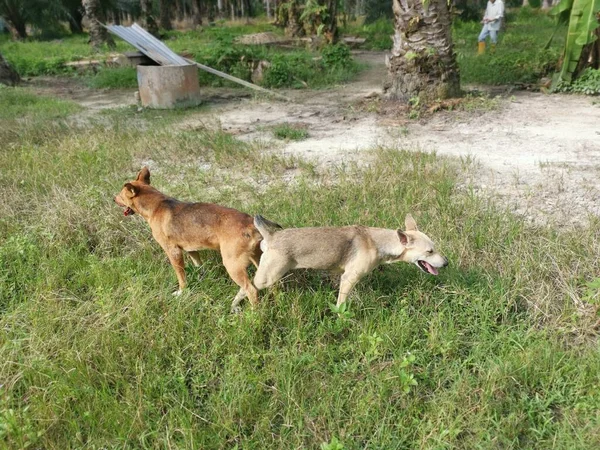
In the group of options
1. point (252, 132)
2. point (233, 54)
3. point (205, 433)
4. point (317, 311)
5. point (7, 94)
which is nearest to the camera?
point (205, 433)

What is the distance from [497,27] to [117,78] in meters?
10.9

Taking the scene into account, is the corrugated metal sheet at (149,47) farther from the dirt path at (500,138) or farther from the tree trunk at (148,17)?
the tree trunk at (148,17)

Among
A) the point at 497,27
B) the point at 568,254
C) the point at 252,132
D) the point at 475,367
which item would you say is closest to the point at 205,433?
the point at 475,367

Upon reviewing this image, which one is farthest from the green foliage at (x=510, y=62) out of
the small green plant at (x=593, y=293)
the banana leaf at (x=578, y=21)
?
the small green plant at (x=593, y=293)

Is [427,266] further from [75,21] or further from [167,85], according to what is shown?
[75,21]

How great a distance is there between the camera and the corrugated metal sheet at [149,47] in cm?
1002

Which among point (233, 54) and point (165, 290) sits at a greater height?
point (233, 54)

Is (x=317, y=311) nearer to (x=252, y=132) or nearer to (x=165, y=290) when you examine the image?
(x=165, y=290)

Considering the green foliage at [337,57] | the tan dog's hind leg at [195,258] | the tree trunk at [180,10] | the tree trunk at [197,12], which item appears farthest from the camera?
the tree trunk at [180,10]

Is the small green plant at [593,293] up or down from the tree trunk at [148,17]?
down

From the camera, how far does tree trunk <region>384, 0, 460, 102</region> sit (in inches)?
322

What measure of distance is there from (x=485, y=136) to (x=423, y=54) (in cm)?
A: 206

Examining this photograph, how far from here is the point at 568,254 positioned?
3.98 metres

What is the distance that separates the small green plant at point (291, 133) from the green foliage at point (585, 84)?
5.27m
